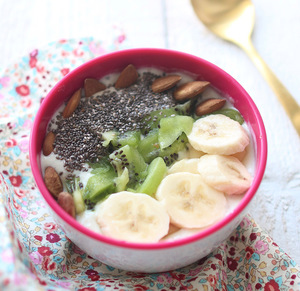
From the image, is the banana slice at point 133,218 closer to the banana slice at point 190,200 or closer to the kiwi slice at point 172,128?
the banana slice at point 190,200

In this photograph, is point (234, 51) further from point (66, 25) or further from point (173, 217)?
point (173, 217)

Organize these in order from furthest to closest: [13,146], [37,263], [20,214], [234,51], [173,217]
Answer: [234,51]
[13,146]
[20,214]
[37,263]
[173,217]

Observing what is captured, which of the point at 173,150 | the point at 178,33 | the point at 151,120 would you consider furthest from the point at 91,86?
the point at 178,33

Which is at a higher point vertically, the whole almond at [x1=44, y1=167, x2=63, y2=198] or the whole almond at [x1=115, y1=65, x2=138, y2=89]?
the whole almond at [x1=115, y1=65, x2=138, y2=89]

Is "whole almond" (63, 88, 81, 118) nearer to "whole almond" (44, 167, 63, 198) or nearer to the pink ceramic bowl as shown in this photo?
the pink ceramic bowl

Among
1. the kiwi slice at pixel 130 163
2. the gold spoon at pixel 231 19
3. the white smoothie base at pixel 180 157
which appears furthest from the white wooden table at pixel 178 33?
the kiwi slice at pixel 130 163

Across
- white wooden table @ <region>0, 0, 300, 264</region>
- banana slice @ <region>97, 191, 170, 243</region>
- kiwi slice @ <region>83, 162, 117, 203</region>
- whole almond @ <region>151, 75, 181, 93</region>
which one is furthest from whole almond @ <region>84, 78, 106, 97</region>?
white wooden table @ <region>0, 0, 300, 264</region>

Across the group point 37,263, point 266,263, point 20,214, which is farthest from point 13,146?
point 266,263
